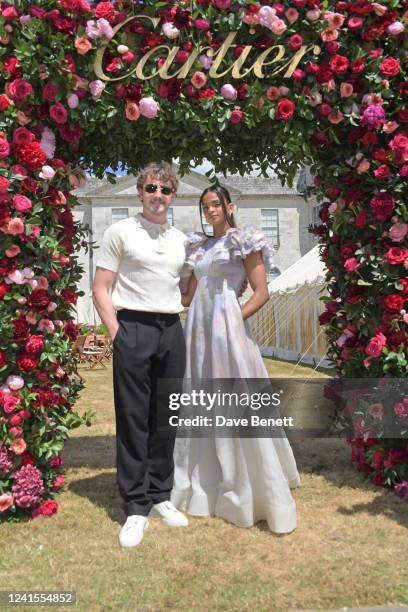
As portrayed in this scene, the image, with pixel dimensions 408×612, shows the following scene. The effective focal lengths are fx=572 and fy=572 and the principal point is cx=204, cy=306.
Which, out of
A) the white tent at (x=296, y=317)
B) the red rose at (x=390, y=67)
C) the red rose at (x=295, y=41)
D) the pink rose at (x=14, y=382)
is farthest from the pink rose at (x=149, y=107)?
the white tent at (x=296, y=317)

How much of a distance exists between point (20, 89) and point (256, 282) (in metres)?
2.15

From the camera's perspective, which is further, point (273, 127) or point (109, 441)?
point (109, 441)

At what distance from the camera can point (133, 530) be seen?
3771mm

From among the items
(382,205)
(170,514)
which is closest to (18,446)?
(170,514)

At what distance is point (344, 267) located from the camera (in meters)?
4.78

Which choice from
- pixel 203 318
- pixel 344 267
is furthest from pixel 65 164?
pixel 344 267

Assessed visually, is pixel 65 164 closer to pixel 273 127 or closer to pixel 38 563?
pixel 273 127

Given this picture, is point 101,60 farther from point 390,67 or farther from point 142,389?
point 142,389

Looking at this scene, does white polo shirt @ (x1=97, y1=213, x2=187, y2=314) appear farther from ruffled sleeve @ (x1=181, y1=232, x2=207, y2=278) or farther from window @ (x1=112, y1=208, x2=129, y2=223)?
window @ (x1=112, y1=208, x2=129, y2=223)

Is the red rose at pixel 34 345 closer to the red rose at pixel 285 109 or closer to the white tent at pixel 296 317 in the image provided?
the red rose at pixel 285 109

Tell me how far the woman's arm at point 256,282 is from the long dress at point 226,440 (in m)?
0.06

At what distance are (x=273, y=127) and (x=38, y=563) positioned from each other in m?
3.48

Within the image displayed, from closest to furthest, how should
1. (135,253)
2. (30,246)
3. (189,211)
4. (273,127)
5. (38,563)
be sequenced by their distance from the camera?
(38,563), (135,253), (30,246), (273,127), (189,211)

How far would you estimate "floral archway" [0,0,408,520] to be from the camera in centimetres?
408
